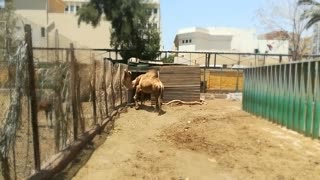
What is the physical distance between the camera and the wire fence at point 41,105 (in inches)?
253

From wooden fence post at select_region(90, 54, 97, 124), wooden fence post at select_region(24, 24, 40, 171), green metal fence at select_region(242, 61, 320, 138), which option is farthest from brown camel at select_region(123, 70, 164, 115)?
wooden fence post at select_region(24, 24, 40, 171)

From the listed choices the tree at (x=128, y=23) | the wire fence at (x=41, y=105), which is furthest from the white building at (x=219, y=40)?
the wire fence at (x=41, y=105)

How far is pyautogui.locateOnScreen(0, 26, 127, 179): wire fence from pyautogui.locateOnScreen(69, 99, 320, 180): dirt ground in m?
0.76

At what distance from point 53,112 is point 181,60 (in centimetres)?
4296

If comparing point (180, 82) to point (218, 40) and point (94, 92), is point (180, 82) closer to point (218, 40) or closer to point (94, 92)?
point (94, 92)

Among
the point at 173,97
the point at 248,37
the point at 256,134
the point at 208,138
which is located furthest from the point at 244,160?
the point at 248,37

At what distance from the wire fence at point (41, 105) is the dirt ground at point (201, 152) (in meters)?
0.76

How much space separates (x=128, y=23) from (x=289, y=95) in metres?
32.9

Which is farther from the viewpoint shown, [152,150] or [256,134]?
[256,134]

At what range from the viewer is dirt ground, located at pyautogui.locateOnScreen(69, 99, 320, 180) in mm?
8953

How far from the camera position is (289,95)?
54.5ft

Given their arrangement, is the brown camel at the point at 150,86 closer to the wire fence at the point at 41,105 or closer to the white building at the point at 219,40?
the wire fence at the point at 41,105

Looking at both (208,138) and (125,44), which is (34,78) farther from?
(125,44)

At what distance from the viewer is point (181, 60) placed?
51.3 metres
